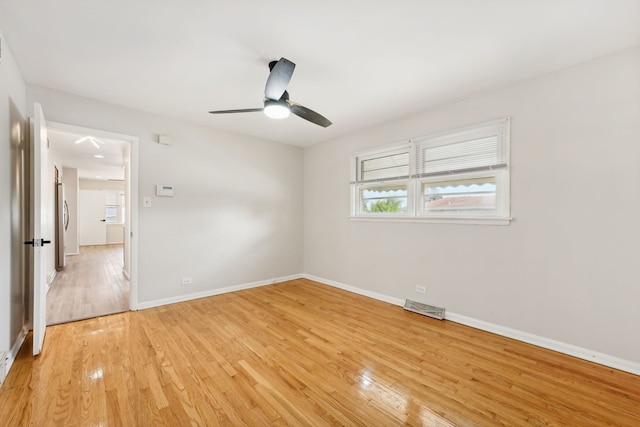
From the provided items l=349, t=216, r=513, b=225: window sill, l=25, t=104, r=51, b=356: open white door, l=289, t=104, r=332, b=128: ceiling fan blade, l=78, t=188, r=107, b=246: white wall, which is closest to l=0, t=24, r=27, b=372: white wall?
l=25, t=104, r=51, b=356: open white door

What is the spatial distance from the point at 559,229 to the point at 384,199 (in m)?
2.04

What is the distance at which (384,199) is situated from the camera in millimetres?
4090

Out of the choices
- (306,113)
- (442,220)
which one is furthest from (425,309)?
(306,113)

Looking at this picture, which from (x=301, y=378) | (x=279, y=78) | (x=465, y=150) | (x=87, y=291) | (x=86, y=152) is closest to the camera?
(x=301, y=378)

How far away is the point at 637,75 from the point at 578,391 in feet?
8.12

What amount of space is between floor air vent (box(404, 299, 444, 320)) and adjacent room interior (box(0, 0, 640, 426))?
0.8 inches

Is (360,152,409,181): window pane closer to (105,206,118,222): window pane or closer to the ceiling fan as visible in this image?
the ceiling fan

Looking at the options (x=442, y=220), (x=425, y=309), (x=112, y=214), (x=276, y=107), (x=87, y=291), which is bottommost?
(x=87, y=291)

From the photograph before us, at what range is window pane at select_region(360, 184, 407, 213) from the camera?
12.7 feet

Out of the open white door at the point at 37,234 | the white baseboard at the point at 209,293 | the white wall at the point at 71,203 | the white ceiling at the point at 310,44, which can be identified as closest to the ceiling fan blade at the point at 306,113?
the white ceiling at the point at 310,44

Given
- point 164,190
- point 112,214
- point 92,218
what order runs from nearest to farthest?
1. point 164,190
2. point 92,218
3. point 112,214

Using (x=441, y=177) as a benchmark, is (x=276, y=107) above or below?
above

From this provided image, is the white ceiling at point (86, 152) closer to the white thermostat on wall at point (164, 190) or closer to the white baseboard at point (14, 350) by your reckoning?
the white thermostat on wall at point (164, 190)

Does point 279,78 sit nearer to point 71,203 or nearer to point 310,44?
point 310,44
